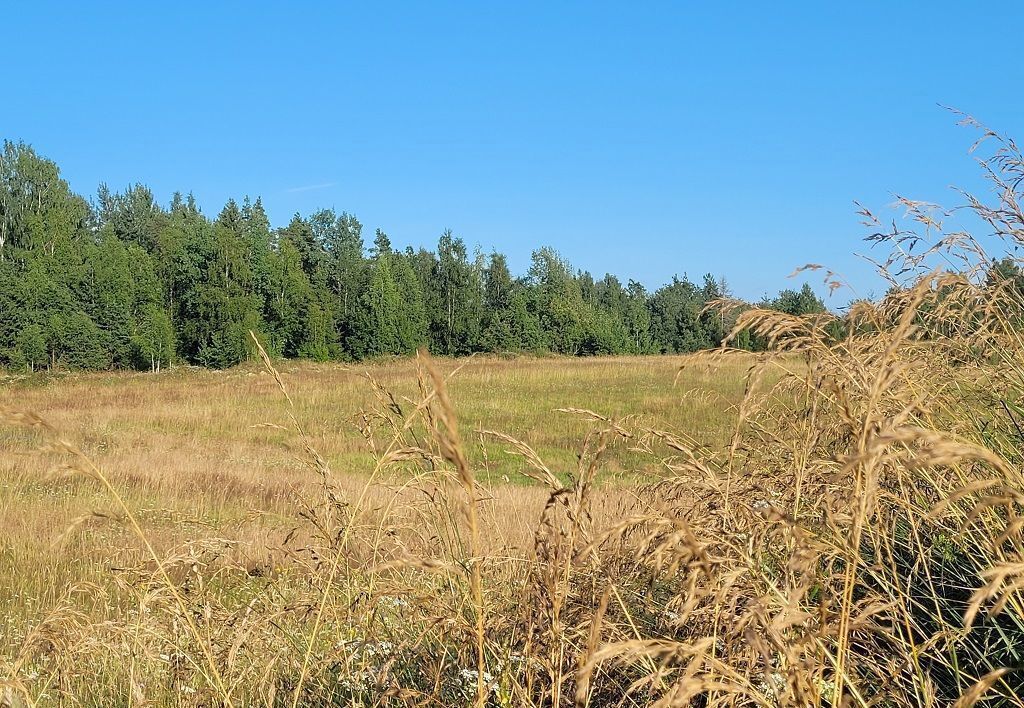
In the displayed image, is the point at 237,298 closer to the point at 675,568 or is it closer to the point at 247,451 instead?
the point at 247,451

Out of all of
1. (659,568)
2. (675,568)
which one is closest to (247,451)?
(659,568)

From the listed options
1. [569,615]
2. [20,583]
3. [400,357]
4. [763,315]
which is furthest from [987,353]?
[400,357]

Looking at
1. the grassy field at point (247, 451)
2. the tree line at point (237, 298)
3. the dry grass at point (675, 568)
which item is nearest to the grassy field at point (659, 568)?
the dry grass at point (675, 568)

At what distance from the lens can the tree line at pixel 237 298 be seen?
40.5 m

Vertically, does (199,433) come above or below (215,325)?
below

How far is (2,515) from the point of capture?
27.3 ft

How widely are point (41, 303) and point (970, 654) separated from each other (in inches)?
1756

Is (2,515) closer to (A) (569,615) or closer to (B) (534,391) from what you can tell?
(A) (569,615)

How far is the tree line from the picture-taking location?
4053 centimetres

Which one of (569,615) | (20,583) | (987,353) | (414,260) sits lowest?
(20,583)

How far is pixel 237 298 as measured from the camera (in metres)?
45.3

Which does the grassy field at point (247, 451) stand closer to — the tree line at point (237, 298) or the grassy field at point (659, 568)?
the grassy field at point (659, 568)

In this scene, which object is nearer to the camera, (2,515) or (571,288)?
(2,515)

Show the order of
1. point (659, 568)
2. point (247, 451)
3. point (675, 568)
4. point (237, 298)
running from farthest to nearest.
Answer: point (237, 298), point (247, 451), point (659, 568), point (675, 568)
